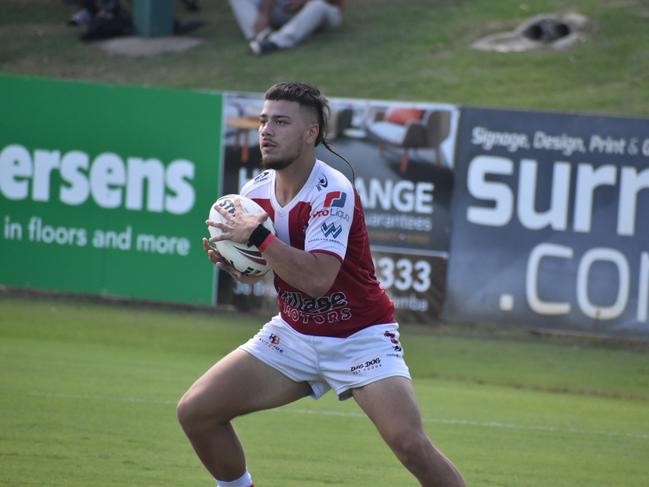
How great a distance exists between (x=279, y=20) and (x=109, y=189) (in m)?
8.57

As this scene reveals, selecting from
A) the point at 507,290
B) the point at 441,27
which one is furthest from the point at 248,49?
the point at 507,290

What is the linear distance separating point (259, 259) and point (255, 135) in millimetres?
9877

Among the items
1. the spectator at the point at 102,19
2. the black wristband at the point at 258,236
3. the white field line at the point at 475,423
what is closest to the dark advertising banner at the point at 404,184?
the white field line at the point at 475,423

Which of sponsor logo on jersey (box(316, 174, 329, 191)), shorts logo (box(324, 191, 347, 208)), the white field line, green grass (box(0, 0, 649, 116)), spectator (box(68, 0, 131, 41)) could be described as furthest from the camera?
spectator (box(68, 0, 131, 41))

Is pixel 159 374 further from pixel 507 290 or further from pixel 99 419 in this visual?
pixel 507 290

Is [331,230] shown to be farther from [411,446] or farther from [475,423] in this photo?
[475,423]

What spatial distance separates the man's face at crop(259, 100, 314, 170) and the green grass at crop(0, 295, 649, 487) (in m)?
2.51

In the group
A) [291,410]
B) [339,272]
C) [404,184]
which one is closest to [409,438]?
[339,272]

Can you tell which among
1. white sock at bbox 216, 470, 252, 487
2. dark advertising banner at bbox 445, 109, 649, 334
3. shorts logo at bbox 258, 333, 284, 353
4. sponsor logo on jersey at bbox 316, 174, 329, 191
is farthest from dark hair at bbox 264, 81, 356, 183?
dark advertising banner at bbox 445, 109, 649, 334

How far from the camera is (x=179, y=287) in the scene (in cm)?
1628

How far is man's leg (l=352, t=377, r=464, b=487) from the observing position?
19.4ft

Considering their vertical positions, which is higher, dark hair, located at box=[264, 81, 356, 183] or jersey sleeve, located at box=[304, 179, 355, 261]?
dark hair, located at box=[264, 81, 356, 183]

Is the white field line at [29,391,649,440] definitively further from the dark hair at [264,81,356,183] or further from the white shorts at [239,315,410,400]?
the dark hair at [264,81,356,183]

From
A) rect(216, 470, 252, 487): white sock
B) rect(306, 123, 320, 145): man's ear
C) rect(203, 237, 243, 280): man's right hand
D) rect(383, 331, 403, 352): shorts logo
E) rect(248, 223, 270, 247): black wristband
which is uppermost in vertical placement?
rect(306, 123, 320, 145): man's ear
